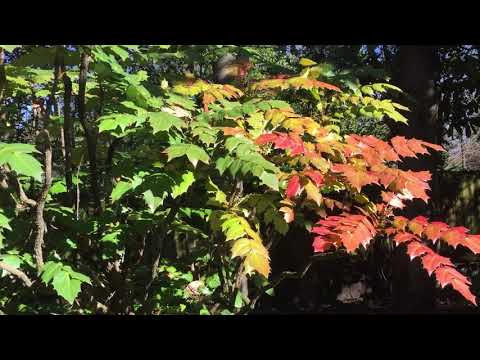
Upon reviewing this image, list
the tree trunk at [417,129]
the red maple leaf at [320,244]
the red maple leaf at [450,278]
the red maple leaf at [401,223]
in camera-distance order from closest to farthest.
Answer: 1. the red maple leaf at [450,278]
2. the red maple leaf at [320,244]
3. the red maple leaf at [401,223]
4. the tree trunk at [417,129]

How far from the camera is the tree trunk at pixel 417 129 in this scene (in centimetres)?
435

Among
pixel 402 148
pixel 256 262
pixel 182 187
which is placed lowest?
pixel 256 262

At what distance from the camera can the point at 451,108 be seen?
6.12 meters

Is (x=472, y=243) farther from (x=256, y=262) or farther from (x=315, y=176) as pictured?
(x=256, y=262)

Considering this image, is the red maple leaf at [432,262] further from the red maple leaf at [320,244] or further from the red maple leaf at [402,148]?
the red maple leaf at [402,148]

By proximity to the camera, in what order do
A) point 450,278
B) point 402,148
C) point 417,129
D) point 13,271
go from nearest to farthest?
point 450,278
point 13,271
point 402,148
point 417,129

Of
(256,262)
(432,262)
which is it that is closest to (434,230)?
(432,262)

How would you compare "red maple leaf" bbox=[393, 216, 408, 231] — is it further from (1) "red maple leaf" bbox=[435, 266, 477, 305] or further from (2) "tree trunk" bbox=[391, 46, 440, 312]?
(2) "tree trunk" bbox=[391, 46, 440, 312]

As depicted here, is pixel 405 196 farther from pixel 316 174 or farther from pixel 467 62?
pixel 467 62

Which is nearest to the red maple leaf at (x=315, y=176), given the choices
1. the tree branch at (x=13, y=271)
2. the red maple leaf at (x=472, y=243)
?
the red maple leaf at (x=472, y=243)

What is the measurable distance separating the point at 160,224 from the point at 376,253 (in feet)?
16.8

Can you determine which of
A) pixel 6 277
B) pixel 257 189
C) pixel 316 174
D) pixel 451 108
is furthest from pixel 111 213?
pixel 451 108

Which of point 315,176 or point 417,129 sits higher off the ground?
point 417,129

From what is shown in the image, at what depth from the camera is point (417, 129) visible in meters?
4.36
